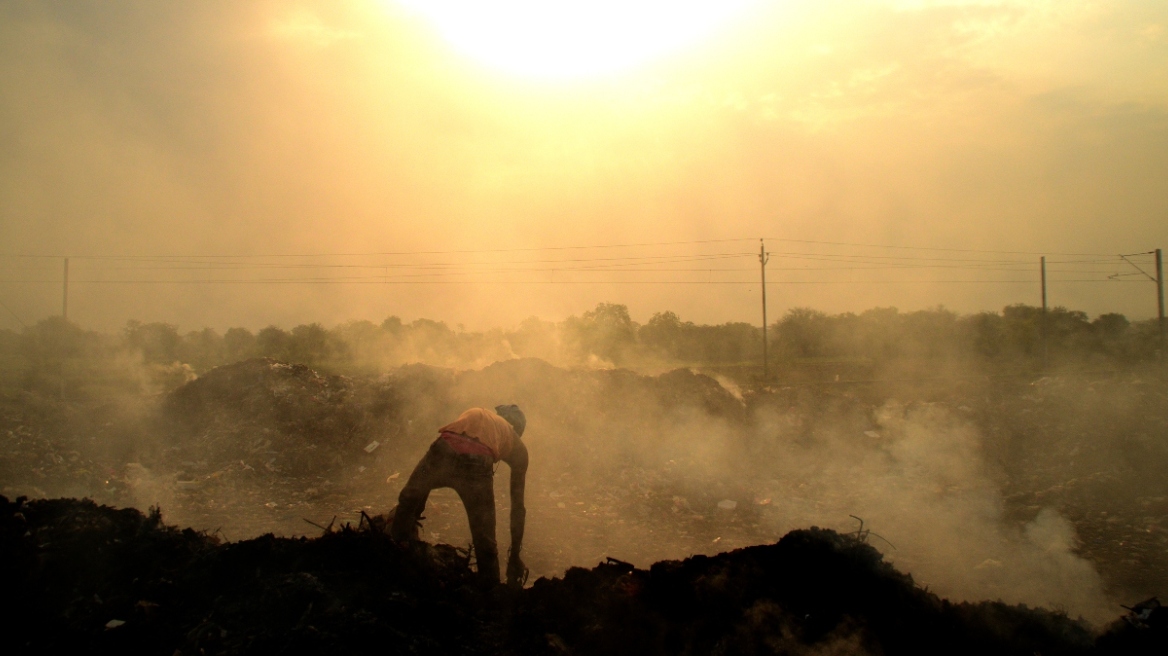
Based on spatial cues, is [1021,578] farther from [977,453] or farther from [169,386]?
[169,386]

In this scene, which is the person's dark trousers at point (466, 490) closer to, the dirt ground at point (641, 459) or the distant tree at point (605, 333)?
the dirt ground at point (641, 459)

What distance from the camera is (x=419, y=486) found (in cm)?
547

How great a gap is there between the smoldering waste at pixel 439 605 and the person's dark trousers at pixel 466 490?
2.95 feet

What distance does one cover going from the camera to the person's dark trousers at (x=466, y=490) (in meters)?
5.46

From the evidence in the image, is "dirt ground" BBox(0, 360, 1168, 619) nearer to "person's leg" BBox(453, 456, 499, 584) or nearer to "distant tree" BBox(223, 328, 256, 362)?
"person's leg" BBox(453, 456, 499, 584)

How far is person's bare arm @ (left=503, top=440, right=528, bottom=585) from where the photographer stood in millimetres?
6066

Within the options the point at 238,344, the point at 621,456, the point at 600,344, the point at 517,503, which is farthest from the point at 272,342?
the point at 517,503

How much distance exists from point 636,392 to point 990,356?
2609 cm

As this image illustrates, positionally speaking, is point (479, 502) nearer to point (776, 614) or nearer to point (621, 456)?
point (776, 614)

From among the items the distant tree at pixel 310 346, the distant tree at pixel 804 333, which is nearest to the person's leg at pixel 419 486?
the distant tree at pixel 310 346

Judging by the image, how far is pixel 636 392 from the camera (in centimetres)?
1473

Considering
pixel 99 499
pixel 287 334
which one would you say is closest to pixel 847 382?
pixel 99 499

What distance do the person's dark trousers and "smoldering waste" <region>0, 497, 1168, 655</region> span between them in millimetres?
899

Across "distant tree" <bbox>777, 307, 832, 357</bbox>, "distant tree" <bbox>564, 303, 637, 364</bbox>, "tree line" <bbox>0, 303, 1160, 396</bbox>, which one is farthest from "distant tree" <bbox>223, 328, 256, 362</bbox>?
"distant tree" <bbox>777, 307, 832, 357</bbox>
